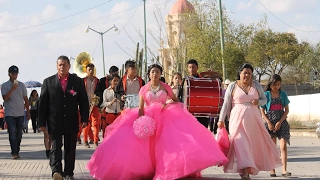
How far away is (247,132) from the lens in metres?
11.3

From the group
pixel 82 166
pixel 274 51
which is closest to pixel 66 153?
pixel 82 166

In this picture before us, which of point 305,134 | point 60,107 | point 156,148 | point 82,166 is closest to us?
point 156,148

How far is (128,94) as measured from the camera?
588 inches

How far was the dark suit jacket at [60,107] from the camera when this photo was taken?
11758 mm

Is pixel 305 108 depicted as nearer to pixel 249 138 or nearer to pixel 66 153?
pixel 249 138

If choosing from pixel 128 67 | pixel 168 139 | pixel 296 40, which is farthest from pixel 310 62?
pixel 168 139

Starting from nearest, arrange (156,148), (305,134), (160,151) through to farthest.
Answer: (160,151) → (156,148) → (305,134)

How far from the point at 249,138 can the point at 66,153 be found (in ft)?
9.46

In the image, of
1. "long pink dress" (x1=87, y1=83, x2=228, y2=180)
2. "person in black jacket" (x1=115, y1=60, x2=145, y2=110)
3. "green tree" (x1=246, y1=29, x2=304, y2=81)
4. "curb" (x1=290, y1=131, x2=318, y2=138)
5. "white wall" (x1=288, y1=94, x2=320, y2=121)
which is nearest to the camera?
"long pink dress" (x1=87, y1=83, x2=228, y2=180)

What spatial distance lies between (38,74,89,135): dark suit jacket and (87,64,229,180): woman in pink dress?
23.1 inches

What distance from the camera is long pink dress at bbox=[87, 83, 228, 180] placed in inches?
419

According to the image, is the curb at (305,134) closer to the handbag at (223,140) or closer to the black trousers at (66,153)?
the handbag at (223,140)

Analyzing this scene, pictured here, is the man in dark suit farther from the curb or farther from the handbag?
the curb

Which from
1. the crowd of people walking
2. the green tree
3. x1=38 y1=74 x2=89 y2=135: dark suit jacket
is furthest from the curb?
the green tree
